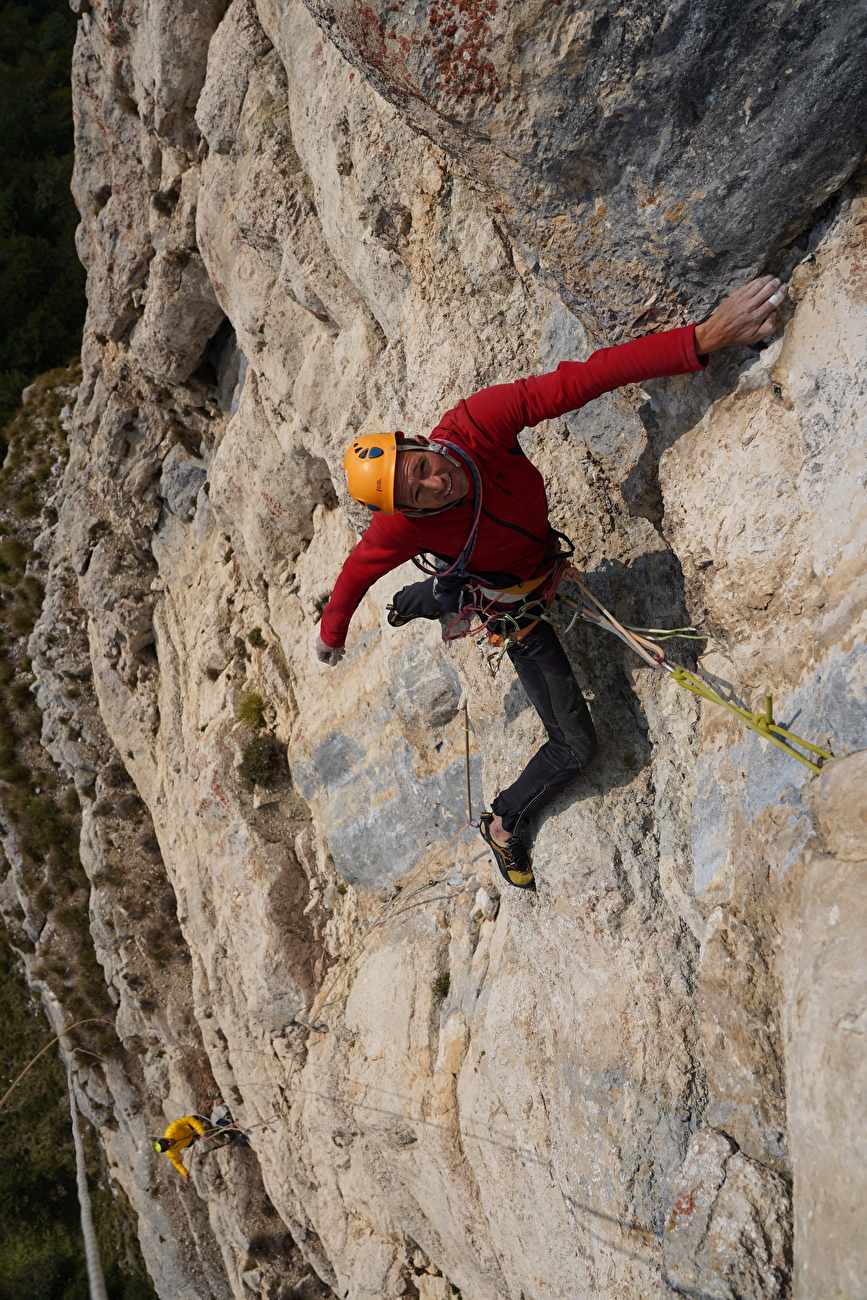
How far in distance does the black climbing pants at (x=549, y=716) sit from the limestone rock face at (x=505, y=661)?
279 millimetres

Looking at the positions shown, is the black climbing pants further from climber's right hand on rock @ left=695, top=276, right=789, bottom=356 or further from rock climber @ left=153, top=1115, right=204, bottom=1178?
rock climber @ left=153, top=1115, right=204, bottom=1178

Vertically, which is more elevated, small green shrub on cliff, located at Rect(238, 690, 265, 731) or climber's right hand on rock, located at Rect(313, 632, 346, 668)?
small green shrub on cliff, located at Rect(238, 690, 265, 731)

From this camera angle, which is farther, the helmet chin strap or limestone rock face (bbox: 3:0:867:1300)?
the helmet chin strap

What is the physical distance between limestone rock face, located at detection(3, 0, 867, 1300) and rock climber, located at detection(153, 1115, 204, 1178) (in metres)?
0.53

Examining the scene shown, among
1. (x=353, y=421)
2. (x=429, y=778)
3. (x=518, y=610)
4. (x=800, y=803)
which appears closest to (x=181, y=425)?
(x=353, y=421)

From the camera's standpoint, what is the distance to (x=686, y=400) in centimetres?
419

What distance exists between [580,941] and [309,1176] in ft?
24.2

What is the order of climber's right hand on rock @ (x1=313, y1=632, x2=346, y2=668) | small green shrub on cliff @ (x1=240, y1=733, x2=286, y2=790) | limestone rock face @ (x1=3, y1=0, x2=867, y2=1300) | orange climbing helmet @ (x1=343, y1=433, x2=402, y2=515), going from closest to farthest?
limestone rock face @ (x1=3, y1=0, x2=867, y2=1300)
orange climbing helmet @ (x1=343, y1=433, x2=402, y2=515)
climber's right hand on rock @ (x1=313, y1=632, x2=346, y2=668)
small green shrub on cliff @ (x1=240, y1=733, x2=286, y2=790)

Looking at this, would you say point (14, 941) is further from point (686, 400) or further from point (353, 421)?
point (686, 400)

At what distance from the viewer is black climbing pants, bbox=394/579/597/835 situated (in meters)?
5.00

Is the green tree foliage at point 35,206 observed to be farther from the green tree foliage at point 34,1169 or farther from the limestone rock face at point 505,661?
the green tree foliage at point 34,1169

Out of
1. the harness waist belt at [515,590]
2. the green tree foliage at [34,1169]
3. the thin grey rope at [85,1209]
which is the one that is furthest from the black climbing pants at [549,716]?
the green tree foliage at [34,1169]

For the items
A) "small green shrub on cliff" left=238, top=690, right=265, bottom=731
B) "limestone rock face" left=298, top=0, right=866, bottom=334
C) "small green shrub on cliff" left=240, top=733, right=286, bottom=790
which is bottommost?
"limestone rock face" left=298, top=0, right=866, bottom=334

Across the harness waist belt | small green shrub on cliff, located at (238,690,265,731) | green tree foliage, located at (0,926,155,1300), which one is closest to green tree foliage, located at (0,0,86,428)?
small green shrub on cliff, located at (238,690,265,731)
